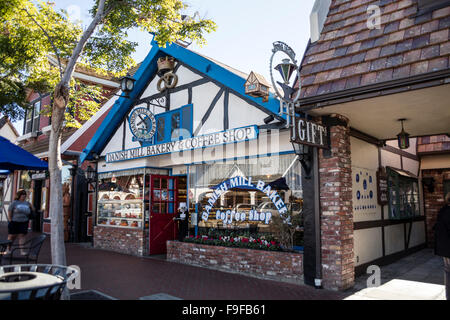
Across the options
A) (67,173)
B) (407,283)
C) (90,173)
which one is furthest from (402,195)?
(67,173)

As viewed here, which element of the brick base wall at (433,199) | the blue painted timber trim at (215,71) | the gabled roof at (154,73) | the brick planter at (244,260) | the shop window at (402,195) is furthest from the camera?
the brick base wall at (433,199)

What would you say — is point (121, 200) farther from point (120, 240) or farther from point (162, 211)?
point (162, 211)

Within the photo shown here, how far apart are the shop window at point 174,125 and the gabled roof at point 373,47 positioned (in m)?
3.90

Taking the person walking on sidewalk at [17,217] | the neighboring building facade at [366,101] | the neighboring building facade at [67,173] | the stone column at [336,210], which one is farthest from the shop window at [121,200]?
the neighboring building facade at [366,101]

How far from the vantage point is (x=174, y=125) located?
986 cm

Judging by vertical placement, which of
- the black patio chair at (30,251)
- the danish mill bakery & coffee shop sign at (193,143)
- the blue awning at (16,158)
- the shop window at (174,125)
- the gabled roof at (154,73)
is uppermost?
the gabled roof at (154,73)

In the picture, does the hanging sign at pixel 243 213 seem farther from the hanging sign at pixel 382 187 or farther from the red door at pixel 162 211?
the hanging sign at pixel 382 187

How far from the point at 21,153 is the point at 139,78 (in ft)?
15.2

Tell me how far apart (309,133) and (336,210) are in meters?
1.53

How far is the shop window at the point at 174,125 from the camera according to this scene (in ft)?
31.1

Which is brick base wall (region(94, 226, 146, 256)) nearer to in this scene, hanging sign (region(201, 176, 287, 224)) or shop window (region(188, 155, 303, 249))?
shop window (region(188, 155, 303, 249))

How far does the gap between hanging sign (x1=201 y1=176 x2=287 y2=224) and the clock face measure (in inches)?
107

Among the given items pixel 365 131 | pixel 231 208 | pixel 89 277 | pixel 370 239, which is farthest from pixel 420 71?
pixel 89 277
